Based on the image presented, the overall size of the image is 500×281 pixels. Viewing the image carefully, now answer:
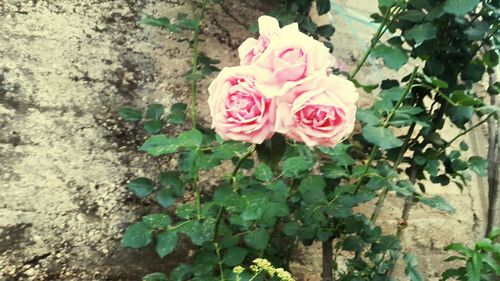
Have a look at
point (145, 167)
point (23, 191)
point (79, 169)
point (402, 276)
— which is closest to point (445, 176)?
point (402, 276)

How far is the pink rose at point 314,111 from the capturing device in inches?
26.0

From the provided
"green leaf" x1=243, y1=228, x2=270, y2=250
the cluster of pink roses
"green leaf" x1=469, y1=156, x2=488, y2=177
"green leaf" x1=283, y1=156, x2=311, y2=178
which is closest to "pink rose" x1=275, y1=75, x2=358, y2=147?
the cluster of pink roses

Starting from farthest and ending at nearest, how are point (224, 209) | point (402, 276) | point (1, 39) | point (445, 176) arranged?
point (402, 276), point (445, 176), point (1, 39), point (224, 209)

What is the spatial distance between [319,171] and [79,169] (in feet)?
1.69

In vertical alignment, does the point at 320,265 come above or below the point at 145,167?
below

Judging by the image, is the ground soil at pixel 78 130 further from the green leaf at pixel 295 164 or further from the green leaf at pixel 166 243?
the green leaf at pixel 295 164

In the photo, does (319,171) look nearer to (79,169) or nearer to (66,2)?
(79,169)

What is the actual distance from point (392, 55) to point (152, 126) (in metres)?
0.52

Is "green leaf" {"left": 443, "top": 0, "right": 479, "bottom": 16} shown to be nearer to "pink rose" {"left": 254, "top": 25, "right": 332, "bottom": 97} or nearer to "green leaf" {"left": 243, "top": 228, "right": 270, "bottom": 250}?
"pink rose" {"left": 254, "top": 25, "right": 332, "bottom": 97}

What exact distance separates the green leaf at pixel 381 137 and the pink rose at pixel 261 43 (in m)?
0.33

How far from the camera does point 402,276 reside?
139cm

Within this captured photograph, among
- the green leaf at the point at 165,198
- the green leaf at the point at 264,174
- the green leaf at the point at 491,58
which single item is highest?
the green leaf at the point at 491,58

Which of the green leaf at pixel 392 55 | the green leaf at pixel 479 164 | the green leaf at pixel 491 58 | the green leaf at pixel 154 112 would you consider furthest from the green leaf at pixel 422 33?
the green leaf at pixel 154 112

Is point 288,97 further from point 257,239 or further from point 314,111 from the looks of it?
point 257,239
